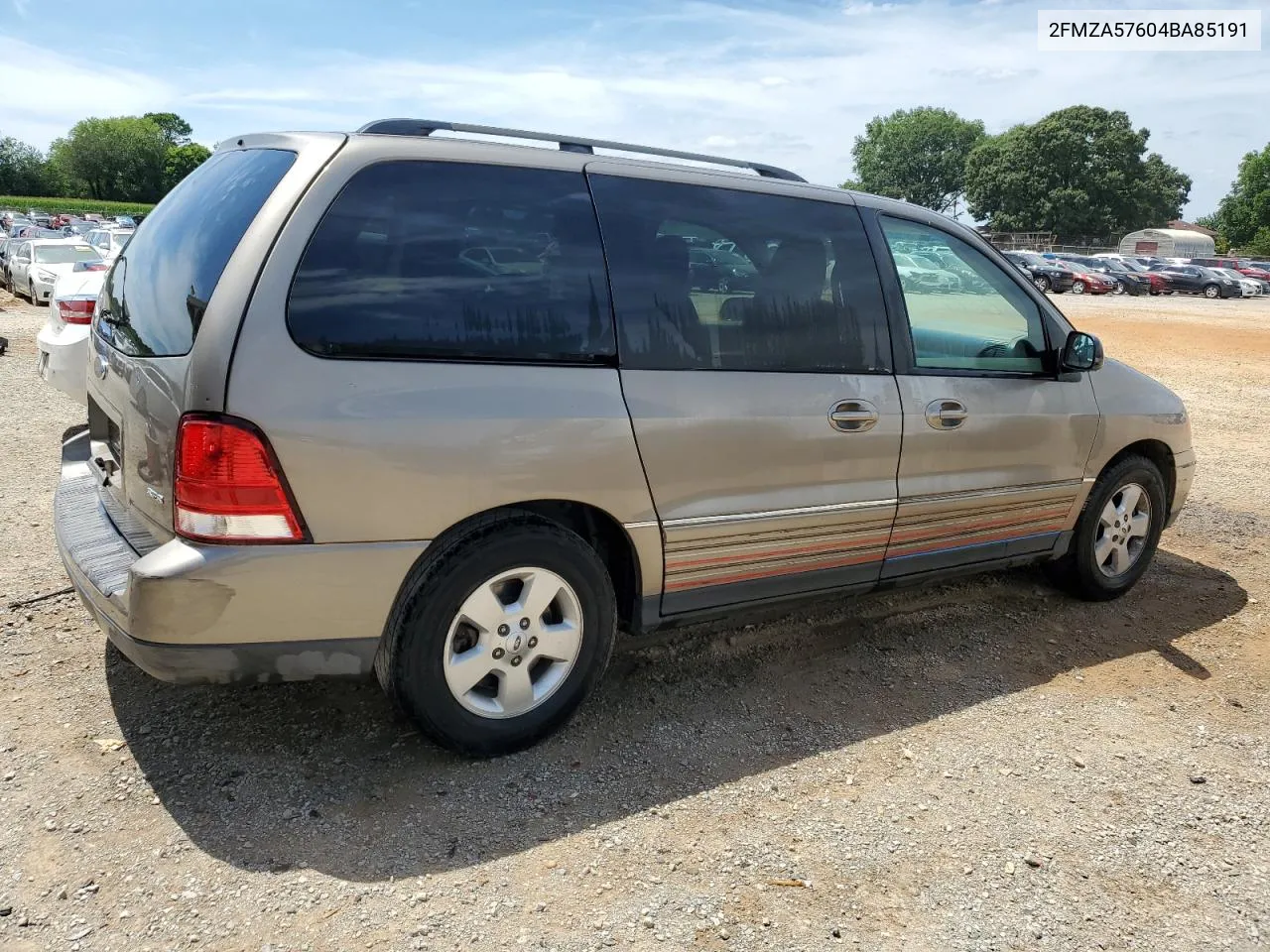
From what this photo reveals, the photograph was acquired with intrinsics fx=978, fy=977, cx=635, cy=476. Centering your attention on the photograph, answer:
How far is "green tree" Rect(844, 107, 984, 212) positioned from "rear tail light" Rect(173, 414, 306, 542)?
11218cm

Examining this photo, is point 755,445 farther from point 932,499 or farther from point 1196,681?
point 1196,681

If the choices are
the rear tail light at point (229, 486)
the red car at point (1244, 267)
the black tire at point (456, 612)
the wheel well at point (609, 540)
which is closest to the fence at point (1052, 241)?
the red car at point (1244, 267)

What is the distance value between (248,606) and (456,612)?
591 millimetres

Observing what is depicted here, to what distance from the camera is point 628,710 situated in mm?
3596

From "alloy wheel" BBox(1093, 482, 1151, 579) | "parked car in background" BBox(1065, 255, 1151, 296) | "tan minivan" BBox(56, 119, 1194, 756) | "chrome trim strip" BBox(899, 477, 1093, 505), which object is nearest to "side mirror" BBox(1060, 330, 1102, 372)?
"tan minivan" BBox(56, 119, 1194, 756)

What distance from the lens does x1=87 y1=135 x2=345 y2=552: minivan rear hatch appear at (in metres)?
2.68

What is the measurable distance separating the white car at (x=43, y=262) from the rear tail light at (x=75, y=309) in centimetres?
1431

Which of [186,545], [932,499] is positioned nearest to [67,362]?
[186,545]

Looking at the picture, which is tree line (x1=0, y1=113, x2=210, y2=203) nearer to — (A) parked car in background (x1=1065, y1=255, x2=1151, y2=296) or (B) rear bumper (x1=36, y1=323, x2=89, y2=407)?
(A) parked car in background (x1=1065, y1=255, x2=1151, y2=296)

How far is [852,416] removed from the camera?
3652 millimetres

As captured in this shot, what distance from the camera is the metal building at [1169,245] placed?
69375 millimetres

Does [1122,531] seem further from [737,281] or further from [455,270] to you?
[455,270]

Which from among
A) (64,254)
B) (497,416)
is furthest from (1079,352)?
(64,254)

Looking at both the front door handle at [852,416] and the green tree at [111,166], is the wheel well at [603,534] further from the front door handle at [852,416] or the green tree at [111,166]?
the green tree at [111,166]
